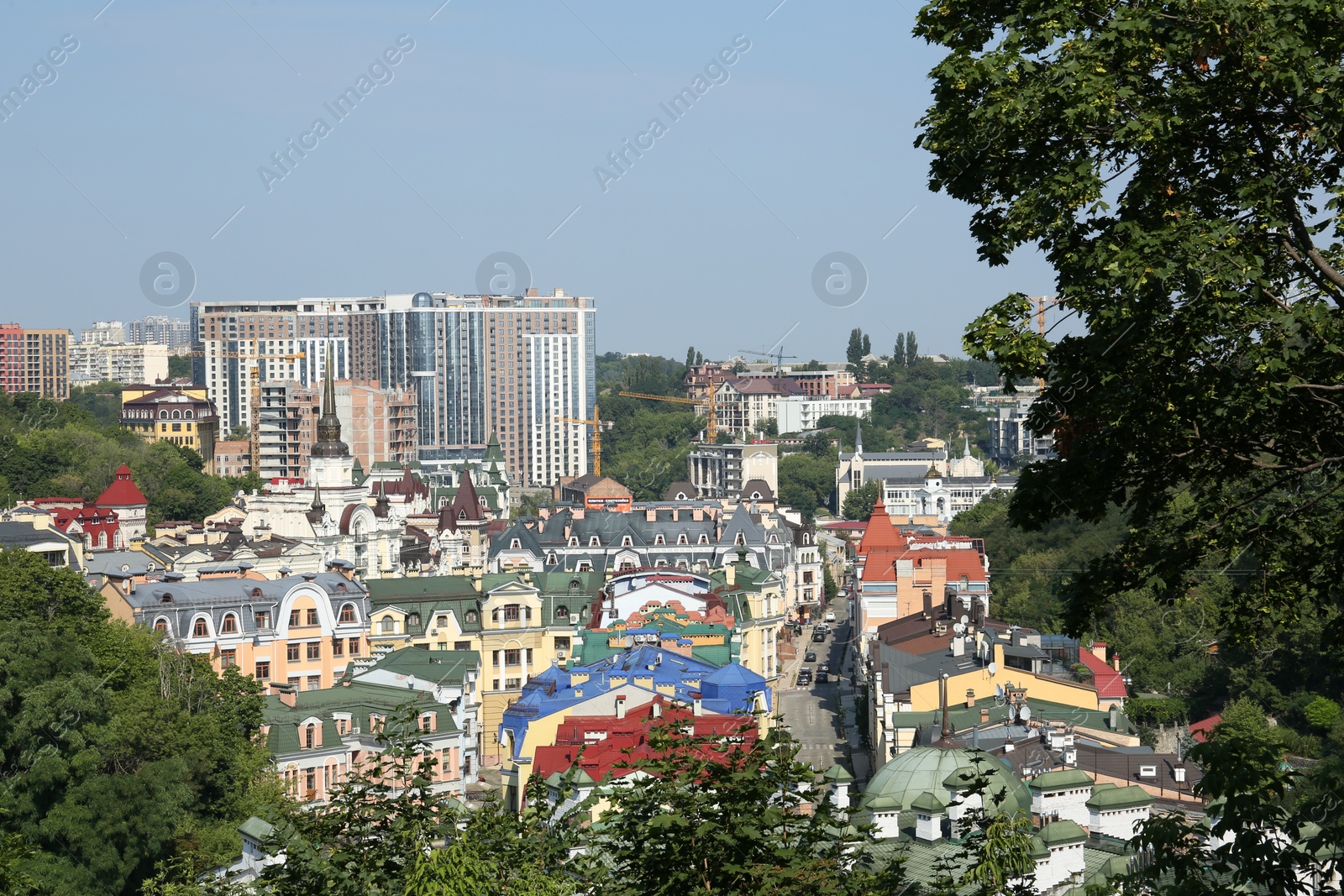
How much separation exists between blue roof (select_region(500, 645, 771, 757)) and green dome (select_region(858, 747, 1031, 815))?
11977 mm

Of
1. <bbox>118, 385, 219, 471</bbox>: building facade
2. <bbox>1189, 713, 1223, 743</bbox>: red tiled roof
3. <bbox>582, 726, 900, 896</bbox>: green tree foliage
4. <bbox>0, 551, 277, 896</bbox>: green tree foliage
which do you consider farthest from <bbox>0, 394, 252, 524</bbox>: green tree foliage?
<bbox>582, 726, 900, 896</bbox>: green tree foliage

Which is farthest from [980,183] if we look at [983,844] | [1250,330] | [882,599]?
[882,599]

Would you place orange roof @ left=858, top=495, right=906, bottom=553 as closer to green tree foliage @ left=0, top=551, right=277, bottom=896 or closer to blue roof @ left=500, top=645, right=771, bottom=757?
blue roof @ left=500, top=645, right=771, bottom=757

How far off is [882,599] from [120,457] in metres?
75.3

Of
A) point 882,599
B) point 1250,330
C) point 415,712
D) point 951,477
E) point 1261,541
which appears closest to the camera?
point 1250,330

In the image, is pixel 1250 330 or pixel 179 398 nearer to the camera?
pixel 1250 330

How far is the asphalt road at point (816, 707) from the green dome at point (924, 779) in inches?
456

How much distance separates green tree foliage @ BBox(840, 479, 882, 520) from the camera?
163750 mm

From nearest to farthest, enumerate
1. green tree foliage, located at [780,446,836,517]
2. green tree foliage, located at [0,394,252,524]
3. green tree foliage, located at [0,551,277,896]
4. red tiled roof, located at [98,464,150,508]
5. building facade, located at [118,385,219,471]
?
green tree foliage, located at [0,551,277,896] → red tiled roof, located at [98,464,150,508] → green tree foliage, located at [0,394,252,524] → building facade, located at [118,385,219,471] → green tree foliage, located at [780,446,836,517]

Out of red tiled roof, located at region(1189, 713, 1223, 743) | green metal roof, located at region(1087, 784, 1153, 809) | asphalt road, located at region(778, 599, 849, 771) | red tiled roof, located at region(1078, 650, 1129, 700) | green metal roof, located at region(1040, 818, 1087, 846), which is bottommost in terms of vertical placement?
asphalt road, located at region(778, 599, 849, 771)

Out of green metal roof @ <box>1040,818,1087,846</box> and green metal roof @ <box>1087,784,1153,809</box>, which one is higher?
green metal roof @ <box>1040,818,1087,846</box>

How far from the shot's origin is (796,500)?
179 metres

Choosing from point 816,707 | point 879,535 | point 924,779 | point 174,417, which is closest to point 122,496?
point 879,535

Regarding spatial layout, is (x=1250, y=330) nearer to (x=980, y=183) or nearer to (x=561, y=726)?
(x=980, y=183)
